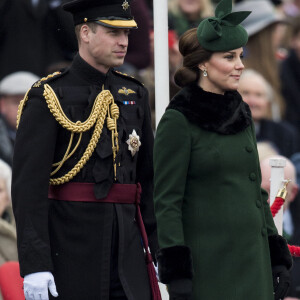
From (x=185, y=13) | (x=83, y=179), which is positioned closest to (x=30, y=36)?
(x=185, y=13)

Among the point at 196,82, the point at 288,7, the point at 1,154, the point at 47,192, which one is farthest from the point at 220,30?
the point at 288,7

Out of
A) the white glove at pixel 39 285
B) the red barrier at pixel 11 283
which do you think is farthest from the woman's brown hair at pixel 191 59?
the red barrier at pixel 11 283

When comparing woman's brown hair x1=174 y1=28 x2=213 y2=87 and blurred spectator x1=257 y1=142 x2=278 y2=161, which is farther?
blurred spectator x1=257 y1=142 x2=278 y2=161

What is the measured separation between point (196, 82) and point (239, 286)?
0.84m

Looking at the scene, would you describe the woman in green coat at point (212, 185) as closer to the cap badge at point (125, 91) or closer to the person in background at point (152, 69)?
the cap badge at point (125, 91)

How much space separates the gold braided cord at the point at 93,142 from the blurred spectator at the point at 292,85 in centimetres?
349

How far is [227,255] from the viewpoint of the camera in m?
4.15

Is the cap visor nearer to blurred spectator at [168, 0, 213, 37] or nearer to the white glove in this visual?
the white glove

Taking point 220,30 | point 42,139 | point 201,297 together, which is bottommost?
point 201,297

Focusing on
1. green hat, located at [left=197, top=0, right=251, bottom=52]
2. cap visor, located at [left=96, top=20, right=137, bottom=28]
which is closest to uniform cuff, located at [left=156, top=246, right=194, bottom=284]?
green hat, located at [left=197, top=0, right=251, bottom=52]

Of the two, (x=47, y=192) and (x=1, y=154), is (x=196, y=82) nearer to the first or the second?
(x=47, y=192)

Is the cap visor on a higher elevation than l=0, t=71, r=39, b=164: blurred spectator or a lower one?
higher

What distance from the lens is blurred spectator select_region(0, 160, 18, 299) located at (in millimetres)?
6395

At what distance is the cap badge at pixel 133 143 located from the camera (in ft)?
14.7
